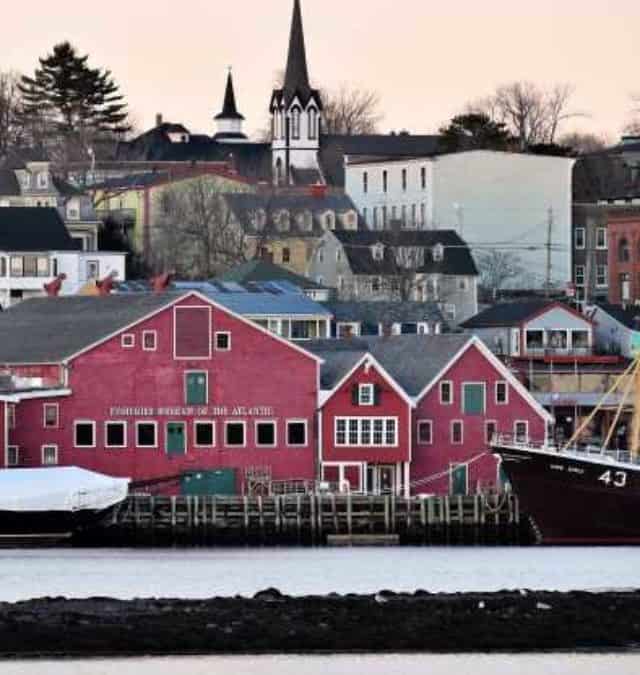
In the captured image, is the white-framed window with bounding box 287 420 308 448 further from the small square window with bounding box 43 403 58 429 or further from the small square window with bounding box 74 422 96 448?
the small square window with bounding box 43 403 58 429

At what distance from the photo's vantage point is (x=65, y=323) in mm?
105438

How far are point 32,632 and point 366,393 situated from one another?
4574 cm

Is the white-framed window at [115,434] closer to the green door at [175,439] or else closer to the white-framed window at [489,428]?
the green door at [175,439]

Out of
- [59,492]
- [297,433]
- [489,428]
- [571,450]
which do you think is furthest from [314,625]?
[489,428]

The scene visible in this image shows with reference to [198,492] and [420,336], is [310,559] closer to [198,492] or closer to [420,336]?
[198,492]

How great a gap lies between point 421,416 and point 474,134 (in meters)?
85.2

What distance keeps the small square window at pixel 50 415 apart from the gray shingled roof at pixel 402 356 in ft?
26.4

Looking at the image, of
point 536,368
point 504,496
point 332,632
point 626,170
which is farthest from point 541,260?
point 332,632

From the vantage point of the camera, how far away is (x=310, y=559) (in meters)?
86.3

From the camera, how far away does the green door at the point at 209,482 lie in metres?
101

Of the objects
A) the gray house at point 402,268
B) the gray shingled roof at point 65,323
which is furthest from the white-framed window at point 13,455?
the gray house at point 402,268

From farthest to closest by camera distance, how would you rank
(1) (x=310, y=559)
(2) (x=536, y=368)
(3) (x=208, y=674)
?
(2) (x=536, y=368), (1) (x=310, y=559), (3) (x=208, y=674)

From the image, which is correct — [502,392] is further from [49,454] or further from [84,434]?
[49,454]

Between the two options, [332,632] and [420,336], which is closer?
[332,632]
